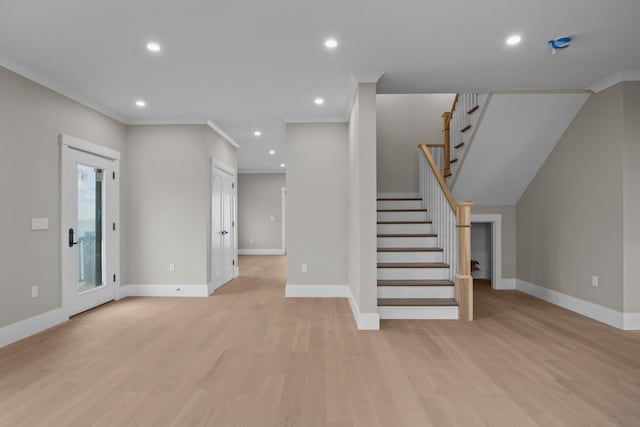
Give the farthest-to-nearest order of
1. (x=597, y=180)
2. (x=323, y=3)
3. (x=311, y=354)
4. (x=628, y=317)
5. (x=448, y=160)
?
(x=448, y=160)
(x=597, y=180)
(x=628, y=317)
(x=311, y=354)
(x=323, y=3)

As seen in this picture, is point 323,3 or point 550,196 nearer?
point 323,3

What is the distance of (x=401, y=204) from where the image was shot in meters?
5.90

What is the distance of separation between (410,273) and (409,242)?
0.57m

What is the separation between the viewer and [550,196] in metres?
4.77

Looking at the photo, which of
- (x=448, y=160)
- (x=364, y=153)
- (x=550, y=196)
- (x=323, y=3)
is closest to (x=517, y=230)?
(x=550, y=196)

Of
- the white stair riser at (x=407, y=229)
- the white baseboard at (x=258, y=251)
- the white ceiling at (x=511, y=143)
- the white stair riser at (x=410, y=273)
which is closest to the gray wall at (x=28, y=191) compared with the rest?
the white stair riser at (x=410, y=273)

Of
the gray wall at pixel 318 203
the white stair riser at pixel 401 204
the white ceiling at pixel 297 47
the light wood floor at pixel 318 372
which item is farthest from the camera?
the white stair riser at pixel 401 204

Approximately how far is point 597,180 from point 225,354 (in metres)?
4.54

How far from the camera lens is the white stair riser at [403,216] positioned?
214 inches

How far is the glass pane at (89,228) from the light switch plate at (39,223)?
1.78ft

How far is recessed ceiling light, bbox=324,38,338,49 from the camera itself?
9.61 ft

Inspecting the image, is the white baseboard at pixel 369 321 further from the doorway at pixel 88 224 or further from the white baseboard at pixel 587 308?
the doorway at pixel 88 224

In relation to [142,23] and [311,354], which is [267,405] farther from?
[142,23]

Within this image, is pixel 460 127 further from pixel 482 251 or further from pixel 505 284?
pixel 505 284
